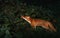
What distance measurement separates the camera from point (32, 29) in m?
7.21

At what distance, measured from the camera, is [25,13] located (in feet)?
26.4

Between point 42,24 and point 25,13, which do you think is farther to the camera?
point 25,13

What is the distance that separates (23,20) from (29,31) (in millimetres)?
613

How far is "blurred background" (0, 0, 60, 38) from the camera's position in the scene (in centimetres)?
694

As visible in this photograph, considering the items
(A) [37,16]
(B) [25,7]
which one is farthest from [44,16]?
(B) [25,7]

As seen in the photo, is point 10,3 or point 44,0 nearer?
point 10,3

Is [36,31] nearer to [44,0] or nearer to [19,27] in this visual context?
[19,27]

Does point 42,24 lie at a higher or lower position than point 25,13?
lower

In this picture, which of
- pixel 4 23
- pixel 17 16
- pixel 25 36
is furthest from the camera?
pixel 17 16

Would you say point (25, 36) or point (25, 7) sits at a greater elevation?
point (25, 7)

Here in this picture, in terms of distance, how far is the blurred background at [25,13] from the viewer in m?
6.94

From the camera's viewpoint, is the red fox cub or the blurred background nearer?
the blurred background

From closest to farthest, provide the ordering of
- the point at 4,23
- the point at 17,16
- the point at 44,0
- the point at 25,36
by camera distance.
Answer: the point at 25,36 < the point at 4,23 < the point at 17,16 < the point at 44,0

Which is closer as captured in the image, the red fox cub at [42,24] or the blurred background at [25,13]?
the blurred background at [25,13]
